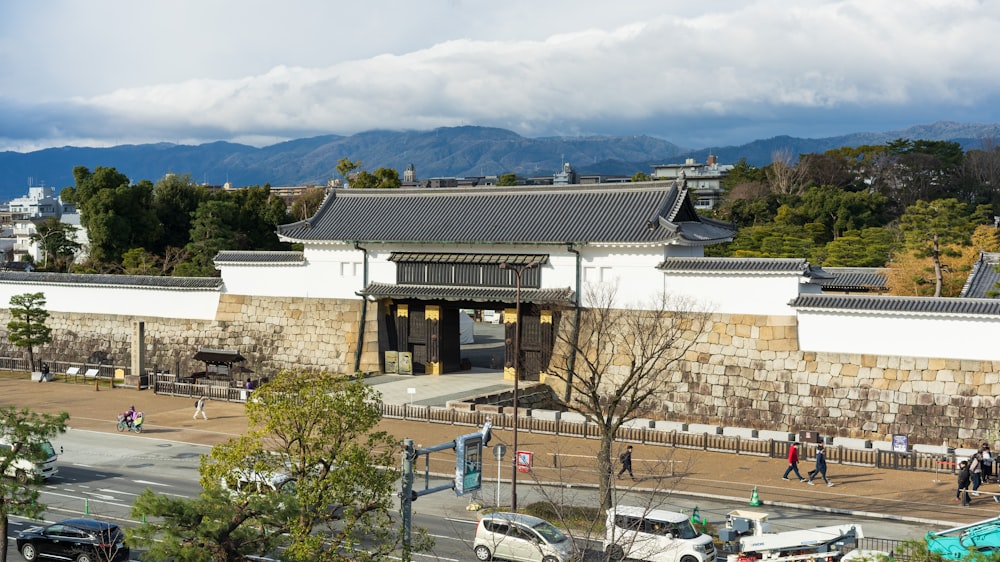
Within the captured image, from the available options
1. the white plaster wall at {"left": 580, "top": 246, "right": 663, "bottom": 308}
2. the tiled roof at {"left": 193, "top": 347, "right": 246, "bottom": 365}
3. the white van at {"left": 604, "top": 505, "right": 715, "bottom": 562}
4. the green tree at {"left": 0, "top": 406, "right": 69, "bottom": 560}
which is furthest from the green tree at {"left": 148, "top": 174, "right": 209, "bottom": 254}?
the white van at {"left": 604, "top": 505, "right": 715, "bottom": 562}

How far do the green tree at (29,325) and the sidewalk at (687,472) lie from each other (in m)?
9.13

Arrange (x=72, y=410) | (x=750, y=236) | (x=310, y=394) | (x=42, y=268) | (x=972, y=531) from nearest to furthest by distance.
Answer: (x=310, y=394)
(x=972, y=531)
(x=72, y=410)
(x=750, y=236)
(x=42, y=268)

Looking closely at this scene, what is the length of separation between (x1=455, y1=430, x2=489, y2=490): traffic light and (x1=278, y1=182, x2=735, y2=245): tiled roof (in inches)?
839

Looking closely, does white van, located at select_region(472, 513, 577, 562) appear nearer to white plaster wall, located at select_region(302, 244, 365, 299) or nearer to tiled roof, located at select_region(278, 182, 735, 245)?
tiled roof, located at select_region(278, 182, 735, 245)

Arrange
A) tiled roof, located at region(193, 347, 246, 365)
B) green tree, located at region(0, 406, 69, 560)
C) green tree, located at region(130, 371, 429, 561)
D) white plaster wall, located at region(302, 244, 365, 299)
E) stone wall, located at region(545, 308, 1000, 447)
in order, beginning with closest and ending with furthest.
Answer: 1. green tree, located at region(130, 371, 429, 561)
2. green tree, located at region(0, 406, 69, 560)
3. stone wall, located at region(545, 308, 1000, 447)
4. tiled roof, located at region(193, 347, 246, 365)
5. white plaster wall, located at region(302, 244, 365, 299)

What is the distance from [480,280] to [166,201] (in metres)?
43.7

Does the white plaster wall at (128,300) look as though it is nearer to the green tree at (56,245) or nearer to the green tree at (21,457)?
the green tree at (56,245)

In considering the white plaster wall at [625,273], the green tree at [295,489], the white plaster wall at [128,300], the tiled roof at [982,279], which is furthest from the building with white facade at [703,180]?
the green tree at [295,489]

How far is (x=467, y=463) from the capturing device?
21.2 m

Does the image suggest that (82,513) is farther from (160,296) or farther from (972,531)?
(160,296)

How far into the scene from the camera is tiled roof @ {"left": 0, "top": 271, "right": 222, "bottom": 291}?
5275 centimetres

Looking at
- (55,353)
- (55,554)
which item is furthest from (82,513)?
(55,353)

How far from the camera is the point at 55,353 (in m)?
56.6

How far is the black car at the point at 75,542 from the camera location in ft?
75.4
